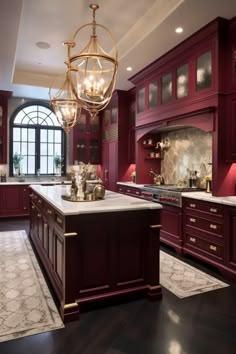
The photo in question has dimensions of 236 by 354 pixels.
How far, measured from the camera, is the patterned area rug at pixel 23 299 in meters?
2.41

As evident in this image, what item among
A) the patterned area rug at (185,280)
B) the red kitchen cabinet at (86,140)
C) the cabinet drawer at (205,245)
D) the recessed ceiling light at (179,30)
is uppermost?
the recessed ceiling light at (179,30)

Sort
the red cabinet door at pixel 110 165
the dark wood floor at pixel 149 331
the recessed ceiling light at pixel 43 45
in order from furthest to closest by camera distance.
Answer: the red cabinet door at pixel 110 165 → the recessed ceiling light at pixel 43 45 → the dark wood floor at pixel 149 331

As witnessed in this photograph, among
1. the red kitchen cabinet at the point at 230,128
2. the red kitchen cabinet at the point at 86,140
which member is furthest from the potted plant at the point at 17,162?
the red kitchen cabinet at the point at 230,128

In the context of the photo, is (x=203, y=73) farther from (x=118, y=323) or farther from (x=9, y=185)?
(x=9, y=185)

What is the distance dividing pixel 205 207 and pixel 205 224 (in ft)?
0.77

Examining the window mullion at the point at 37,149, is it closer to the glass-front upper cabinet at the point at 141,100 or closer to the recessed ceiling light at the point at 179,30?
the glass-front upper cabinet at the point at 141,100

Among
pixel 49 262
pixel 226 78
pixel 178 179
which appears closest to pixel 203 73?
pixel 226 78

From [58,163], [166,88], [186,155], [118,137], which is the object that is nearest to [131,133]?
[118,137]

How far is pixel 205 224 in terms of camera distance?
3859 millimetres

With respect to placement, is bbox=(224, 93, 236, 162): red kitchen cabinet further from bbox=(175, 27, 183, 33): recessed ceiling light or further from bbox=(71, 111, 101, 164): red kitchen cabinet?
bbox=(71, 111, 101, 164): red kitchen cabinet

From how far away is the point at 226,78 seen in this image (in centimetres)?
378

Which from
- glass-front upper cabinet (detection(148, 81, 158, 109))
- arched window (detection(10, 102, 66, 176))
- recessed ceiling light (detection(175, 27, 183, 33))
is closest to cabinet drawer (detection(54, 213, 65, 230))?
recessed ceiling light (detection(175, 27, 183, 33))

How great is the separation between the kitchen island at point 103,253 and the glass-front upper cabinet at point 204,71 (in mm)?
2124

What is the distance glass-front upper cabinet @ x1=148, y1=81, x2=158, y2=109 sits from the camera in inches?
209
